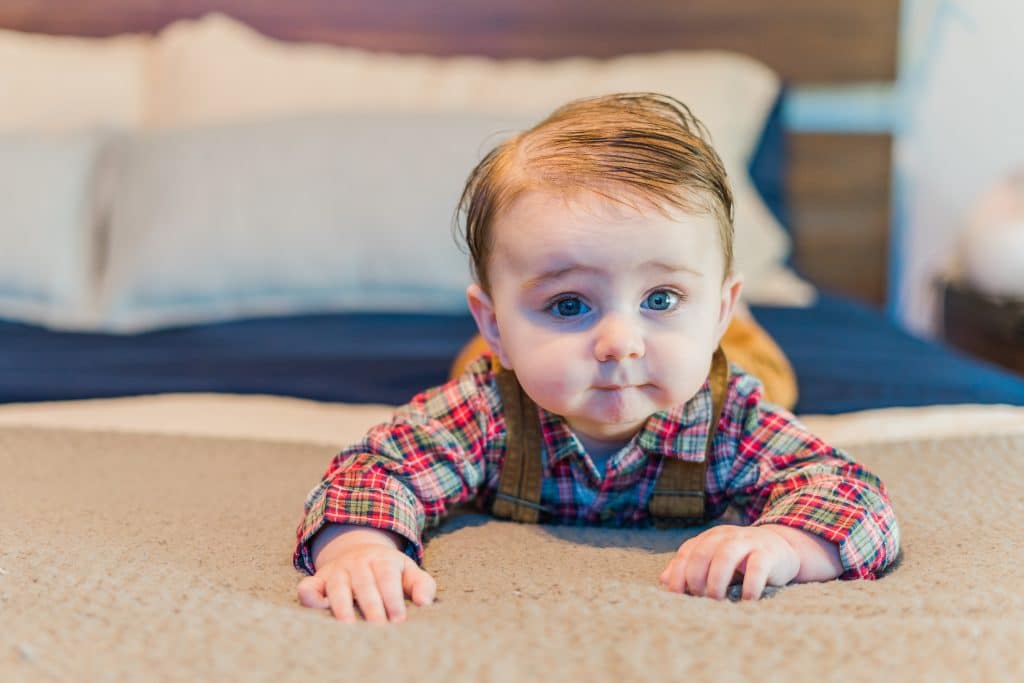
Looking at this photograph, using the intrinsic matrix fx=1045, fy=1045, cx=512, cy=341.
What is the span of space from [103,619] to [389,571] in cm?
19

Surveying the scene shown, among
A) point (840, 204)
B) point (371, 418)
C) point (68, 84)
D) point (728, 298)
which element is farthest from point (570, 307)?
point (840, 204)

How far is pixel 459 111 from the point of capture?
6.42 ft

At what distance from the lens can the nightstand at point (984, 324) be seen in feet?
6.28

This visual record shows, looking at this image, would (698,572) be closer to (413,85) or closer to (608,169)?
(608,169)

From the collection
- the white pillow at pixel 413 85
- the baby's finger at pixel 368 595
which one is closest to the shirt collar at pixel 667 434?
the baby's finger at pixel 368 595

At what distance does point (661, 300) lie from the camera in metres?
0.83

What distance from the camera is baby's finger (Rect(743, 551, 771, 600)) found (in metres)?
0.74

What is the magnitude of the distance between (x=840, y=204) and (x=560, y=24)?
0.79 meters

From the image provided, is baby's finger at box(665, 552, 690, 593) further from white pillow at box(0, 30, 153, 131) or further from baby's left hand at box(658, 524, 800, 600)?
white pillow at box(0, 30, 153, 131)

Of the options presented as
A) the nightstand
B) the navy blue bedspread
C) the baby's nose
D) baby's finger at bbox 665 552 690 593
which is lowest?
the nightstand

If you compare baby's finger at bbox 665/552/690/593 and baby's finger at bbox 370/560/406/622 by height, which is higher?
baby's finger at bbox 370/560/406/622

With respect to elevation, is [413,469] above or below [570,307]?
below

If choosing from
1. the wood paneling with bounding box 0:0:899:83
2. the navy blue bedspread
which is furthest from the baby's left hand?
the wood paneling with bounding box 0:0:899:83

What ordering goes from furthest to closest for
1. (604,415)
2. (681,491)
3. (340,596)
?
(681,491)
(604,415)
(340,596)
